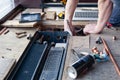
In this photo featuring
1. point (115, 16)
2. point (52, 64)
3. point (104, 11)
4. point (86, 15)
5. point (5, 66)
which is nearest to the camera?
point (5, 66)

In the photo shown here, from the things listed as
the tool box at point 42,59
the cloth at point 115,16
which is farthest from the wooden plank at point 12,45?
the cloth at point 115,16

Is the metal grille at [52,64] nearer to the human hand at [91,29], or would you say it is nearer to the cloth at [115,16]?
the human hand at [91,29]

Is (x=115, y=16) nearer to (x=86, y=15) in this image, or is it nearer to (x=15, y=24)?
(x=86, y=15)

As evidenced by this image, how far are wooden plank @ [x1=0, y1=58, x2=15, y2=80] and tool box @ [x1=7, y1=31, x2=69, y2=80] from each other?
29 mm

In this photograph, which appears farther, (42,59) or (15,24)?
(15,24)

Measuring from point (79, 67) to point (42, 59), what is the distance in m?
0.35

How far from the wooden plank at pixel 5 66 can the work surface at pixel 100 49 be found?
0.98 ft

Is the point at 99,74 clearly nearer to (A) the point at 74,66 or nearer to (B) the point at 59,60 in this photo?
(A) the point at 74,66

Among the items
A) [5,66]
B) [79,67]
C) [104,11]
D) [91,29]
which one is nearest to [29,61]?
[5,66]

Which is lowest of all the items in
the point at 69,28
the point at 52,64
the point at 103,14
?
the point at 52,64

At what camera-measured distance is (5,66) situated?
4.14ft

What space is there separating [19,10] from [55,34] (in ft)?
2.47

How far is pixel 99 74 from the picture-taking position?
1183 millimetres

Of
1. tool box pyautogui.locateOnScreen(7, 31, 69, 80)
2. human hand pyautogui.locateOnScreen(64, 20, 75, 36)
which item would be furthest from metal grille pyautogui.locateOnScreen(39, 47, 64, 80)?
human hand pyautogui.locateOnScreen(64, 20, 75, 36)
